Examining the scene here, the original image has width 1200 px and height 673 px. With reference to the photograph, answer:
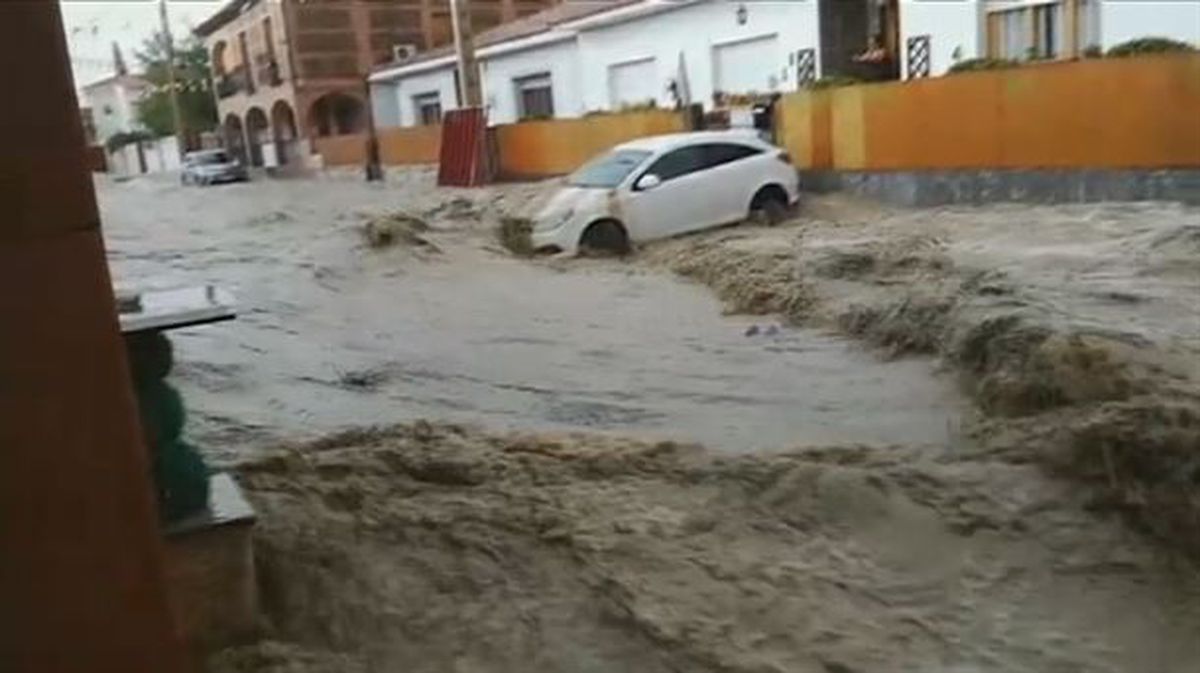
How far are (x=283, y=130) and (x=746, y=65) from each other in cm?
2985

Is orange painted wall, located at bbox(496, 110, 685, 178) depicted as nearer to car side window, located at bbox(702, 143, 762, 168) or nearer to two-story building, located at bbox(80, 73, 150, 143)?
car side window, located at bbox(702, 143, 762, 168)

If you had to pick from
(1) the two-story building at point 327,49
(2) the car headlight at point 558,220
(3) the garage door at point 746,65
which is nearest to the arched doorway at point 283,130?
(1) the two-story building at point 327,49

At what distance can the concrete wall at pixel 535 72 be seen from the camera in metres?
30.4

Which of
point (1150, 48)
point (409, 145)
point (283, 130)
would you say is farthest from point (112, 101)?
point (1150, 48)

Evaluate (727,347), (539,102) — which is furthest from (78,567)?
(539,102)

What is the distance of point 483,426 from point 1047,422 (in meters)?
3.26

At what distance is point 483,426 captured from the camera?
738cm

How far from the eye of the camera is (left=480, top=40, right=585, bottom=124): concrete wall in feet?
99.8

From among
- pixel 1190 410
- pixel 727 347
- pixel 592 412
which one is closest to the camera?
pixel 1190 410

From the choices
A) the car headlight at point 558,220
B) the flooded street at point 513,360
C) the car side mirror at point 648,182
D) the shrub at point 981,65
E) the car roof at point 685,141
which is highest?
the shrub at point 981,65

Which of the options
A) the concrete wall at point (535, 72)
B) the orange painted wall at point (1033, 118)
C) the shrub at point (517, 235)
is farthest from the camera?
the concrete wall at point (535, 72)

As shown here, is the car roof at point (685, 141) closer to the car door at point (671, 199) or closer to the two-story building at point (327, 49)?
the car door at point (671, 199)

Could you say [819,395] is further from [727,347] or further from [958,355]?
[727,347]

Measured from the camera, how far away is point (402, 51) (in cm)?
4509
